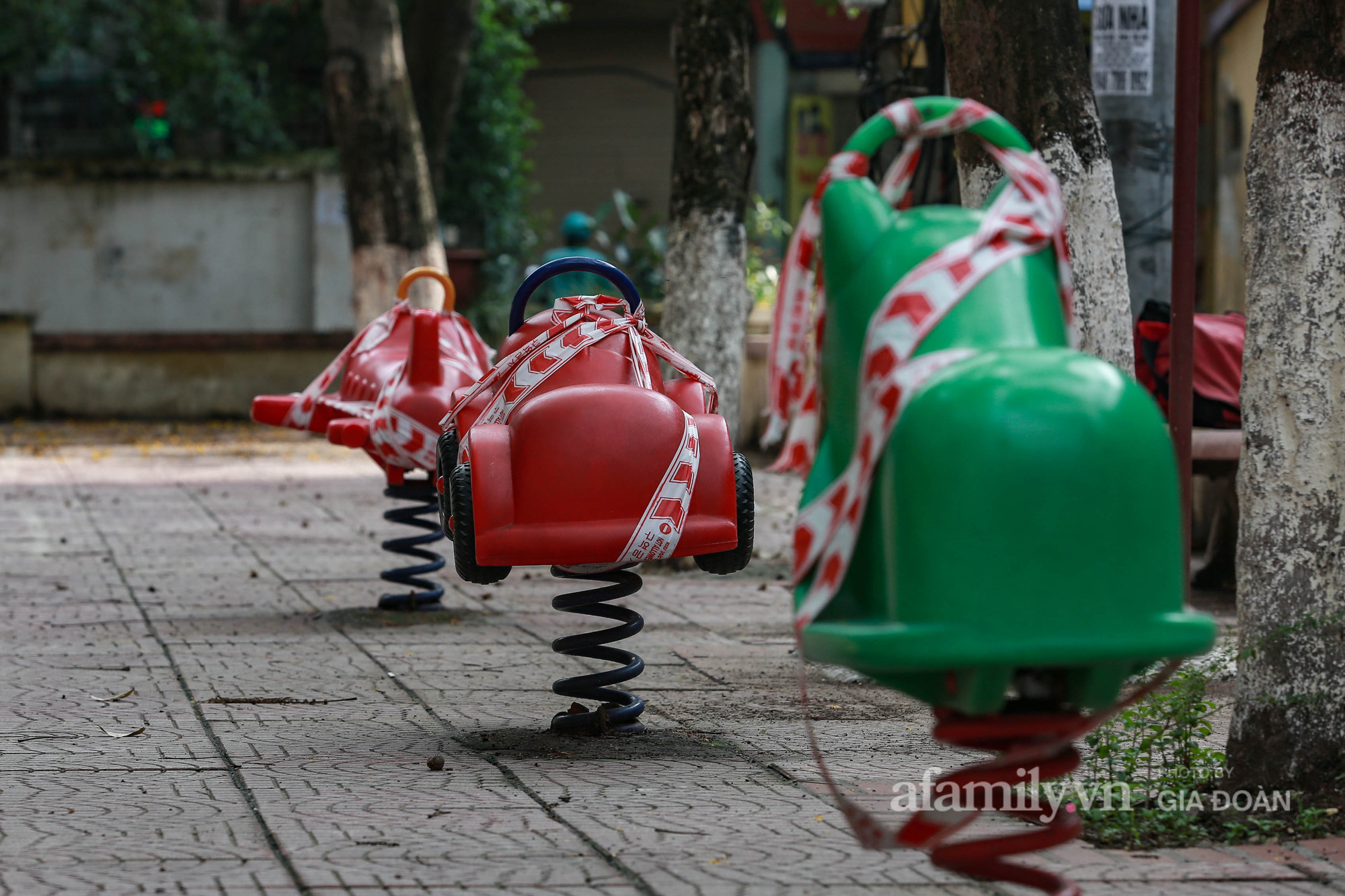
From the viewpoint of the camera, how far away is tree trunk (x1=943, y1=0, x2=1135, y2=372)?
641 centimetres

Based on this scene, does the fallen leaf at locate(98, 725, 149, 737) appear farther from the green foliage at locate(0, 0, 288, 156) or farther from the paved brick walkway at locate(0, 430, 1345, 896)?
the green foliage at locate(0, 0, 288, 156)

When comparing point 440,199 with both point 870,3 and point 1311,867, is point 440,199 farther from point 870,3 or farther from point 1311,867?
point 1311,867

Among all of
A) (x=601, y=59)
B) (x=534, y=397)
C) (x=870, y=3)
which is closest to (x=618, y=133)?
(x=601, y=59)

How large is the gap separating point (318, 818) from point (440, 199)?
754 inches

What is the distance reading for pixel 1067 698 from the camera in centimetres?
322

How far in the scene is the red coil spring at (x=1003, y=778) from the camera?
3229 mm

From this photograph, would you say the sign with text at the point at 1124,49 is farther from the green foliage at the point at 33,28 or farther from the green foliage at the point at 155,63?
the green foliage at the point at 33,28

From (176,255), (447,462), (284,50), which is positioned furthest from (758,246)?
(447,462)

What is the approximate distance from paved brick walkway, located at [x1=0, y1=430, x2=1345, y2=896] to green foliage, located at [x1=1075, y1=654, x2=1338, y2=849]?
14 cm

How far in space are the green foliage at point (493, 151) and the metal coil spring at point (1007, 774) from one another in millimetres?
19911

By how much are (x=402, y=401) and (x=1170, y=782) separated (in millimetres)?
3740

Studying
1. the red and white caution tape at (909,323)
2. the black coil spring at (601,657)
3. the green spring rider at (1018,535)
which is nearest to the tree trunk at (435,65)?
the black coil spring at (601,657)

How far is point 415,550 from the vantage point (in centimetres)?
823

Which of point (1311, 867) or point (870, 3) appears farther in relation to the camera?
point (870, 3)
